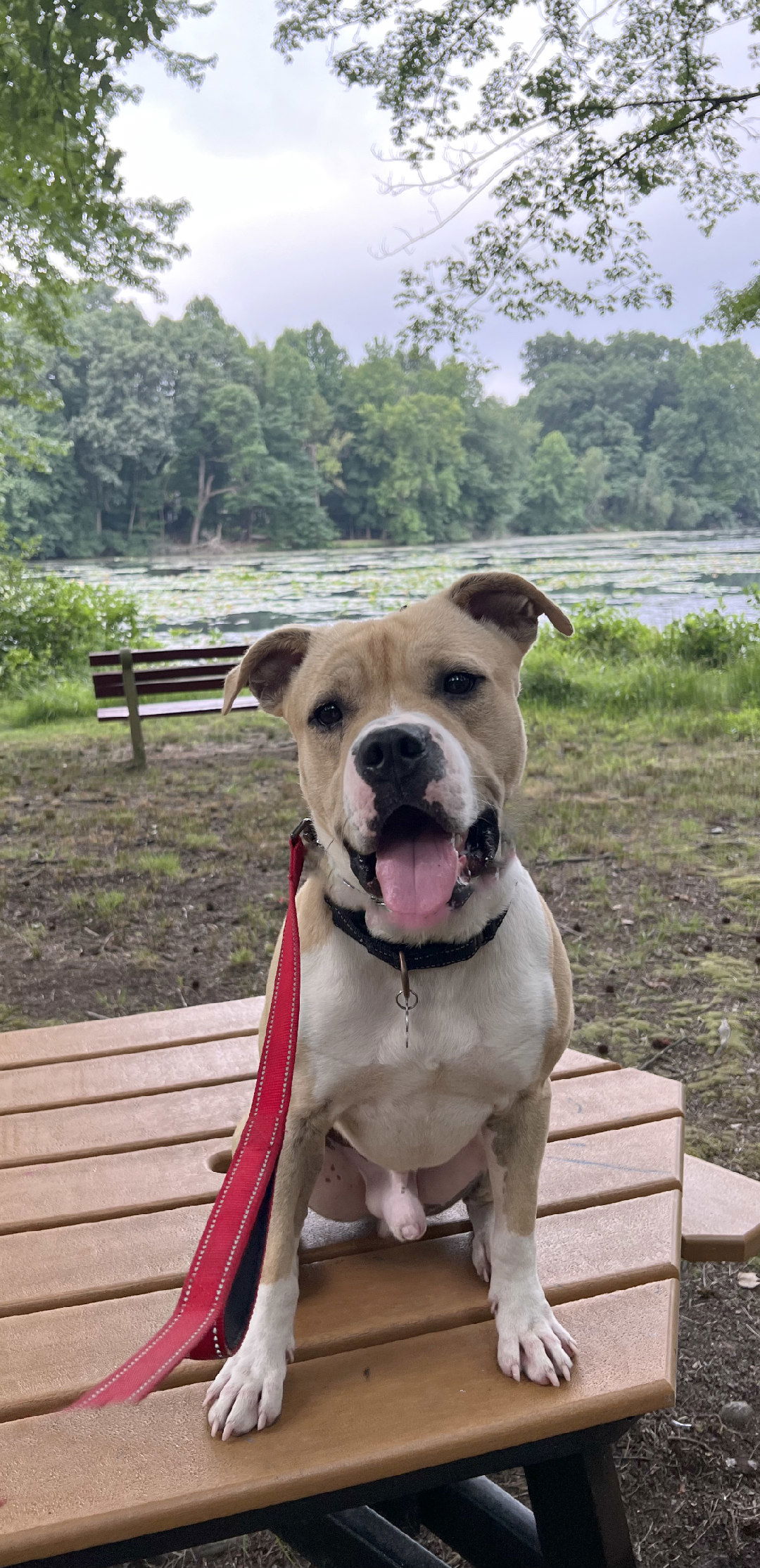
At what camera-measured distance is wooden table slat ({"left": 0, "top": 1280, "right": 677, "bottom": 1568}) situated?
1382 mm

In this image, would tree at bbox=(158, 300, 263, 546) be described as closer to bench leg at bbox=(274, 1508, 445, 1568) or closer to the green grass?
the green grass

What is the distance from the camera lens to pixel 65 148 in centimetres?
674

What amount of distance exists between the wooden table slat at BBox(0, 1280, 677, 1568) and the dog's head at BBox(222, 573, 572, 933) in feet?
2.35

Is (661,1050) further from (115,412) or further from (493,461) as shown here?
(115,412)

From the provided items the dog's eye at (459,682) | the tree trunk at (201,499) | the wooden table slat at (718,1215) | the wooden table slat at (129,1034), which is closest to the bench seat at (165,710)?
the wooden table slat at (129,1034)

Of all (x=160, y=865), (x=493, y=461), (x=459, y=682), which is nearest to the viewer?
(x=459, y=682)

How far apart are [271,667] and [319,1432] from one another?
1.29 metres

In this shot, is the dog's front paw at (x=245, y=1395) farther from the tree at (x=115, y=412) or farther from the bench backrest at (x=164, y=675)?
the tree at (x=115, y=412)

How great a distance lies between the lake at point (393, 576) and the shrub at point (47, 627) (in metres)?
1.37

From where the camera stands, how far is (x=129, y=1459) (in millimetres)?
1465

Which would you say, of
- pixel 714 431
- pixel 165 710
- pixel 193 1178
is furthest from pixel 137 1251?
pixel 714 431

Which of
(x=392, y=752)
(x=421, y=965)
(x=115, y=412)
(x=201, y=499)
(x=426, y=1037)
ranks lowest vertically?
(x=426, y=1037)

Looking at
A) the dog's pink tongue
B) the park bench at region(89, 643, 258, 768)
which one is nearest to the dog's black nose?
the dog's pink tongue

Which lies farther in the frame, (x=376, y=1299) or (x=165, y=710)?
(x=165, y=710)
